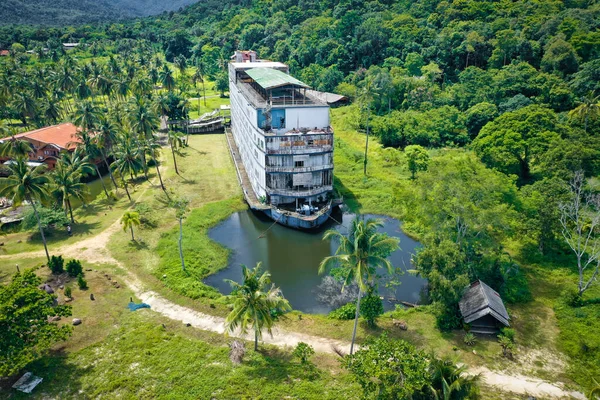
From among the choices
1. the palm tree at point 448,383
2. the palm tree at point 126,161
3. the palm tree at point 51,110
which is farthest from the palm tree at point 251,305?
the palm tree at point 51,110

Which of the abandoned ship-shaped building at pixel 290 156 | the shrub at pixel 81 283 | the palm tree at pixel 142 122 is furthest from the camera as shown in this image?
the palm tree at pixel 142 122

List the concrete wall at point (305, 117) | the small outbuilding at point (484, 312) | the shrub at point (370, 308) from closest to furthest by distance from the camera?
the small outbuilding at point (484, 312)
the shrub at point (370, 308)
the concrete wall at point (305, 117)

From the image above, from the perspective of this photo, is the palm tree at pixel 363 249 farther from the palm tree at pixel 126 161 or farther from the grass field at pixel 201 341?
the palm tree at pixel 126 161

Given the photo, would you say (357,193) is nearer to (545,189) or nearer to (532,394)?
(545,189)

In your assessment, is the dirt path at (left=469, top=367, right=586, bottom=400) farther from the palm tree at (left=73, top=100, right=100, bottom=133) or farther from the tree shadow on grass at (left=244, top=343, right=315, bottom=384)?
the palm tree at (left=73, top=100, right=100, bottom=133)

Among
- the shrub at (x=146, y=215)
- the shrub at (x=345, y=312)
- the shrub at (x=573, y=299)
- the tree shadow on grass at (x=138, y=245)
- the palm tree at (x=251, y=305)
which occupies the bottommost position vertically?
the shrub at (x=345, y=312)

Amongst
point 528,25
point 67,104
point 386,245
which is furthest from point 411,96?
point 67,104
